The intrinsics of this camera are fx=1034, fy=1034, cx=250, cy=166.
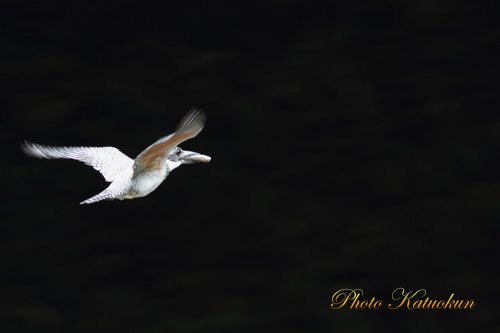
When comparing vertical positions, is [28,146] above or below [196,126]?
above

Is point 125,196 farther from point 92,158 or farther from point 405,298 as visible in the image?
point 405,298

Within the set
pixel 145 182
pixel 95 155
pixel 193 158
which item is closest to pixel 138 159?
pixel 145 182

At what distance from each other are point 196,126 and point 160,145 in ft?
0.57

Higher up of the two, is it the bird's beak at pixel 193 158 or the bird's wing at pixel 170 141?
the bird's beak at pixel 193 158

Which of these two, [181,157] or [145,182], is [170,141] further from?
[181,157]

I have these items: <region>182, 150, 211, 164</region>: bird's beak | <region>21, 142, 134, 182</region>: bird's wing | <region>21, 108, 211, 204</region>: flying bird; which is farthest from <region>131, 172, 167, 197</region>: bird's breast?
<region>21, 142, 134, 182</region>: bird's wing

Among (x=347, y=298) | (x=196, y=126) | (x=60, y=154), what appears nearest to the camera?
(x=196, y=126)

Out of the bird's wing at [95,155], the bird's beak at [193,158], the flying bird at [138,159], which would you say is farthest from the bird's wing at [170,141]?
the bird's wing at [95,155]

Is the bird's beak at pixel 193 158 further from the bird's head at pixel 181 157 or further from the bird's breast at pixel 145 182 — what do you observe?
the bird's breast at pixel 145 182

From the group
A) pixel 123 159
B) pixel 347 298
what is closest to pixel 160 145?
pixel 123 159

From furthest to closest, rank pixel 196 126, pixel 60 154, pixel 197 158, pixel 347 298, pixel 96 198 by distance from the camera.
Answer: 1. pixel 347 298
2. pixel 60 154
3. pixel 197 158
4. pixel 96 198
5. pixel 196 126

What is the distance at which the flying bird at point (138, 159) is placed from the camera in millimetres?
2328

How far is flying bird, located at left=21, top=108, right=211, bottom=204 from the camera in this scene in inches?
91.6

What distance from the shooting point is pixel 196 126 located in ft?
7.53
